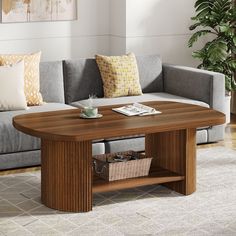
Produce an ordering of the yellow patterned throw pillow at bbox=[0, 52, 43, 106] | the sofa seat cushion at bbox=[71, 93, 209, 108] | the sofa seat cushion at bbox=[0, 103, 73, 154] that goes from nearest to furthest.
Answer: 1. the sofa seat cushion at bbox=[0, 103, 73, 154]
2. the yellow patterned throw pillow at bbox=[0, 52, 43, 106]
3. the sofa seat cushion at bbox=[71, 93, 209, 108]

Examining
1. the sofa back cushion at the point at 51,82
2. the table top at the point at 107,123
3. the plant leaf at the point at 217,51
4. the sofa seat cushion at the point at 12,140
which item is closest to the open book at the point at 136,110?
the table top at the point at 107,123

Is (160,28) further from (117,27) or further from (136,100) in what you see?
(136,100)

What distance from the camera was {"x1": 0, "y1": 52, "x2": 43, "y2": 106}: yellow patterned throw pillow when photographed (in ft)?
19.2

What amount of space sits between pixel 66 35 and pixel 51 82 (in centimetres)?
91

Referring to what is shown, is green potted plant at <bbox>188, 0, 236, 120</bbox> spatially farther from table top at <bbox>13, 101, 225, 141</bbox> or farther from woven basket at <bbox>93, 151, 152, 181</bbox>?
woven basket at <bbox>93, 151, 152, 181</bbox>

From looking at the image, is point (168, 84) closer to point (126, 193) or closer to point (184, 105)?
point (184, 105)

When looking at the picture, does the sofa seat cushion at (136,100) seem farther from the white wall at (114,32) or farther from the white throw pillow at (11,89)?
the white wall at (114,32)

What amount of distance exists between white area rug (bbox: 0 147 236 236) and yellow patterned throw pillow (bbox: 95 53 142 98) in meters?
1.29

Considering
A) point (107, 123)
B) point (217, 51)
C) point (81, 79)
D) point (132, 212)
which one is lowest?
point (132, 212)

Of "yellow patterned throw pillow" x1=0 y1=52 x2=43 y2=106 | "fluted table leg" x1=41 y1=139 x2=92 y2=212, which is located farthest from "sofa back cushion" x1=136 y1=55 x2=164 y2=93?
"fluted table leg" x1=41 y1=139 x2=92 y2=212

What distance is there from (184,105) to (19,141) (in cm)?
127

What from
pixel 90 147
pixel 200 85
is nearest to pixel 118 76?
pixel 200 85

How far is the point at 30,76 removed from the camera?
5867 mm

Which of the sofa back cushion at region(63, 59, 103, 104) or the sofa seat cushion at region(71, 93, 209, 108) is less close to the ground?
the sofa back cushion at region(63, 59, 103, 104)
